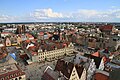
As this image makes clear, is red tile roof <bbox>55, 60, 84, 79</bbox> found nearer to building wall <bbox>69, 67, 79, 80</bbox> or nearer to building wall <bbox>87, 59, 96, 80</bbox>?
building wall <bbox>69, 67, 79, 80</bbox>

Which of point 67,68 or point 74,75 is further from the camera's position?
point 67,68

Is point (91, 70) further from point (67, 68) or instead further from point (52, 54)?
point (52, 54)

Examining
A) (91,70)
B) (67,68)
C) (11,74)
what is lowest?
(91,70)

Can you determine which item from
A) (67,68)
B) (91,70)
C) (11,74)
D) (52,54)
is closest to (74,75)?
(67,68)

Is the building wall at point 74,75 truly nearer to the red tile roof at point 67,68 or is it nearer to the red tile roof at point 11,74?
the red tile roof at point 67,68

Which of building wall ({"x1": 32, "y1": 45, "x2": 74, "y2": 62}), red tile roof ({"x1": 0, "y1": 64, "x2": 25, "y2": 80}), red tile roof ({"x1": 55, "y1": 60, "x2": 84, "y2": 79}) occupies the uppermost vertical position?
red tile roof ({"x1": 55, "y1": 60, "x2": 84, "y2": 79})

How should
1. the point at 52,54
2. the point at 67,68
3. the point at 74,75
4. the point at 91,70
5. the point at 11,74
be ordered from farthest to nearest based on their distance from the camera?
the point at 52,54, the point at 91,70, the point at 67,68, the point at 74,75, the point at 11,74

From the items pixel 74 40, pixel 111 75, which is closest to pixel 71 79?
pixel 111 75

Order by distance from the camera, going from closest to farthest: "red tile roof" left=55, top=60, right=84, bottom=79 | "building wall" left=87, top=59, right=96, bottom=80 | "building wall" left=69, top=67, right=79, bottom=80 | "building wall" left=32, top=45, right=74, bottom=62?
1. "building wall" left=69, top=67, right=79, bottom=80
2. "red tile roof" left=55, top=60, right=84, bottom=79
3. "building wall" left=87, top=59, right=96, bottom=80
4. "building wall" left=32, top=45, right=74, bottom=62

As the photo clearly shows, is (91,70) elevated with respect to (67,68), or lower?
lower

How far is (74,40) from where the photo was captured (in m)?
121

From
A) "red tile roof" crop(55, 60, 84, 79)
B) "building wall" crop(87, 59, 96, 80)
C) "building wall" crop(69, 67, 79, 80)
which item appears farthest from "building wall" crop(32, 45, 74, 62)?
"building wall" crop(69, 67, 79, 80)

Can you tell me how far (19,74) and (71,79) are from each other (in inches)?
664

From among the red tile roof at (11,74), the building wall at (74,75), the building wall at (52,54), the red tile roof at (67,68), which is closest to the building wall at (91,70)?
the red tile roof at (67,68)
